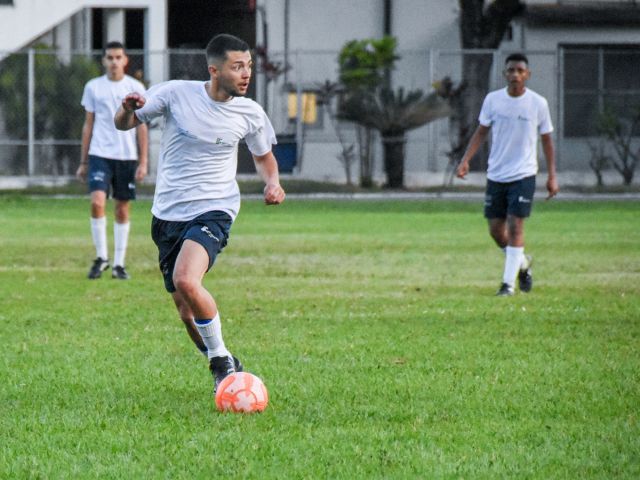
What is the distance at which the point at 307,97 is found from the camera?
1366 inches

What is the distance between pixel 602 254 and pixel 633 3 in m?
21.7

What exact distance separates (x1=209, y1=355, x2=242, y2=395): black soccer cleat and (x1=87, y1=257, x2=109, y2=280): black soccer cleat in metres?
7.11

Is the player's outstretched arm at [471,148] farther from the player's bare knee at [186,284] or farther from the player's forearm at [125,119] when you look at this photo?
the player's bare knee at [186,284]

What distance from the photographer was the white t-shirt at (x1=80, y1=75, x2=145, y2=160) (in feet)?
49.6

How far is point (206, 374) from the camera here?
878 cm

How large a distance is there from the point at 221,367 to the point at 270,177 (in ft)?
4.00

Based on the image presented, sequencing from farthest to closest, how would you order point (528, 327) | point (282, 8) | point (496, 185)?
point (282, 8)
point (496, 185)
point (528, 327)

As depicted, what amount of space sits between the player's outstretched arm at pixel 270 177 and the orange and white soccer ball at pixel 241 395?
3.69 ft

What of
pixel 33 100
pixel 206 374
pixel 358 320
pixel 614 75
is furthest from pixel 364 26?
pixel 206 374

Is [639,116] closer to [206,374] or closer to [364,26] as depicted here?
[364,26]

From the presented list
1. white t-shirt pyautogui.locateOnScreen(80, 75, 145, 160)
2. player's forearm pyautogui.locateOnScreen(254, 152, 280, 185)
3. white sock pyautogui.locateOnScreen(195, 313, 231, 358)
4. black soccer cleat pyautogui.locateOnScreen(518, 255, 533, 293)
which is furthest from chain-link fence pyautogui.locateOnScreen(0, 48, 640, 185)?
white sock pyautogui.locateOnScreen(195, 313, 231, 358)

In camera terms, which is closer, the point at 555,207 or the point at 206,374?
the point at 206,374

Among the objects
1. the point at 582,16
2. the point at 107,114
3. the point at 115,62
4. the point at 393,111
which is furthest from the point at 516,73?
the point at 582,16

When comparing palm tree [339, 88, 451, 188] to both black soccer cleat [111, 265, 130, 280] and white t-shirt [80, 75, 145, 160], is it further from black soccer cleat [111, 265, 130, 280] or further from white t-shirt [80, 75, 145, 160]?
black soccer cleat [111, 265, 130, 280]
